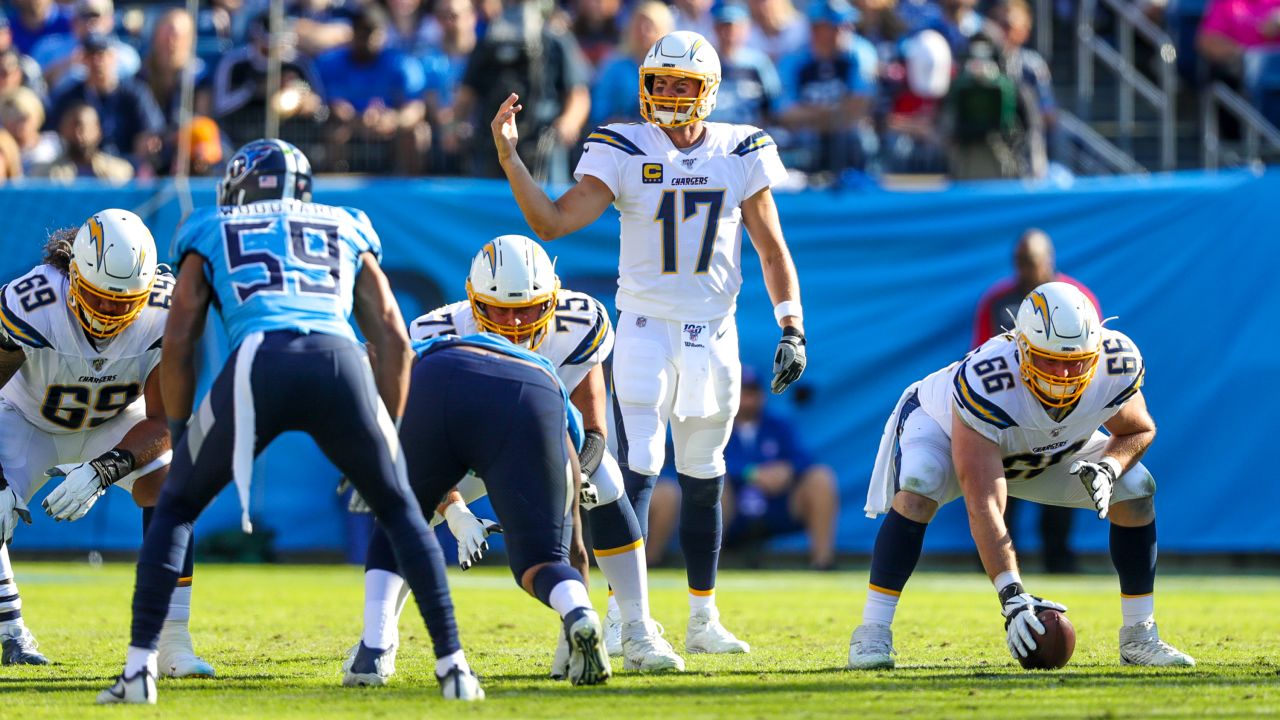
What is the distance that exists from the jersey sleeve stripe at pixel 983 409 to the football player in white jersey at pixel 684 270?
0.71 meters

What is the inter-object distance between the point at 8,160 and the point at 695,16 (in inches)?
196

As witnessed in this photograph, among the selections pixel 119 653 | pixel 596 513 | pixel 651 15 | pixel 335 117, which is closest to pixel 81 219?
pixel 335 117

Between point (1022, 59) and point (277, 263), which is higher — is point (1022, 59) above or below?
above

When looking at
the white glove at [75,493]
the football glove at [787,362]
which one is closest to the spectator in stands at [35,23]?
the white glove at [75,493]

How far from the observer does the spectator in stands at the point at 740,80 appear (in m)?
11.5

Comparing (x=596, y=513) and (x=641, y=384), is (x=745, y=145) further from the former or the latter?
(x=596, y=513)

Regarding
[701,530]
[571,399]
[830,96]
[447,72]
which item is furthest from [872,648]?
[447,72]

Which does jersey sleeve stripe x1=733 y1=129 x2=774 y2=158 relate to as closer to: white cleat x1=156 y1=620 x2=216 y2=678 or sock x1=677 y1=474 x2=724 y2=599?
sock x1=677 y1=474 x2=724 y2=599

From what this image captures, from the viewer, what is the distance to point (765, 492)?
11.3 meters

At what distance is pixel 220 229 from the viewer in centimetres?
512

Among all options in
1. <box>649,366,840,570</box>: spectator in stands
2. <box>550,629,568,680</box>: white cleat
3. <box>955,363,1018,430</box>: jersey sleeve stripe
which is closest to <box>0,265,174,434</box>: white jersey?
<box>550,629,568,680</box>: white cleat

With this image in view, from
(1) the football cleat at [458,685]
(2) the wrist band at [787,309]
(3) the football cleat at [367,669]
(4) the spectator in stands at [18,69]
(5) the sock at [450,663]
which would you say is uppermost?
(4) the spectator in stands at [18,69]

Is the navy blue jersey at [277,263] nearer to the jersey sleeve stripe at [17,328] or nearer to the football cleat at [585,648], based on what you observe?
the football cleat at [585,648]

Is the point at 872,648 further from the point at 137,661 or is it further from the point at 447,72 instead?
the point at 447,72
